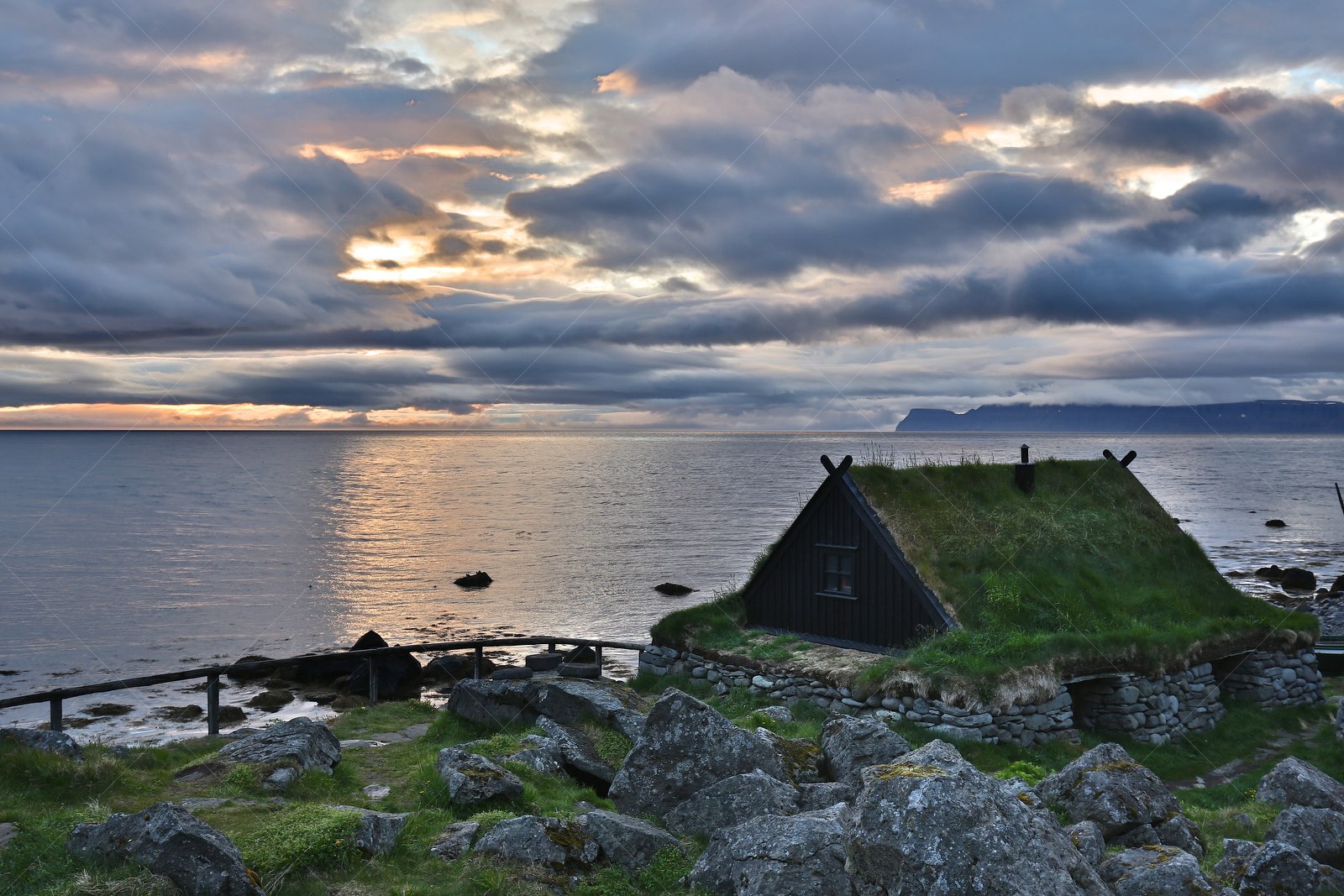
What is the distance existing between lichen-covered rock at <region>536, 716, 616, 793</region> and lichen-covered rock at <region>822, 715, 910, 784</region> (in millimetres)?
3009

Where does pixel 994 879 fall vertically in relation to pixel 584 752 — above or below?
above

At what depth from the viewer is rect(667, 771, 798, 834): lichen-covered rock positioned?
10.1 metres

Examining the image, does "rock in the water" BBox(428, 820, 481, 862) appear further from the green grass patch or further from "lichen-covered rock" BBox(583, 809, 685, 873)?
the green grass patch

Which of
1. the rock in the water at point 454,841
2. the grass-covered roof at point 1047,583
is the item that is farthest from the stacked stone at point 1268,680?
the rock in the water at point 454,841

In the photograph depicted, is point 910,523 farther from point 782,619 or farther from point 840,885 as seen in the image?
point 840,885

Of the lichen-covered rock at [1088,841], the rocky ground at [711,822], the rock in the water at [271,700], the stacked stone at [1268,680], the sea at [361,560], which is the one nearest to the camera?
the rocky ground at [711,822]

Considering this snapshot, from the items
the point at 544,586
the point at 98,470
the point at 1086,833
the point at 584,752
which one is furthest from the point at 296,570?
the point at 98,470

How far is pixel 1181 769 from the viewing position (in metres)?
19.2

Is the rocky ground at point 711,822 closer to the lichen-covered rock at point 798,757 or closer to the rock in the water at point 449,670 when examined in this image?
the lichen-covered rock at point 798,757

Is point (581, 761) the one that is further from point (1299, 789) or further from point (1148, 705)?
point (1148, 705)

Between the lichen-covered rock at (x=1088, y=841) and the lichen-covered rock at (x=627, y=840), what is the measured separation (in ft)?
→ 13.8

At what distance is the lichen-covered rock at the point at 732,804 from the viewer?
10125 mm

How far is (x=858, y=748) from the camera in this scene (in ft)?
39.3

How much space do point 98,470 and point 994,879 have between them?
23133cm
